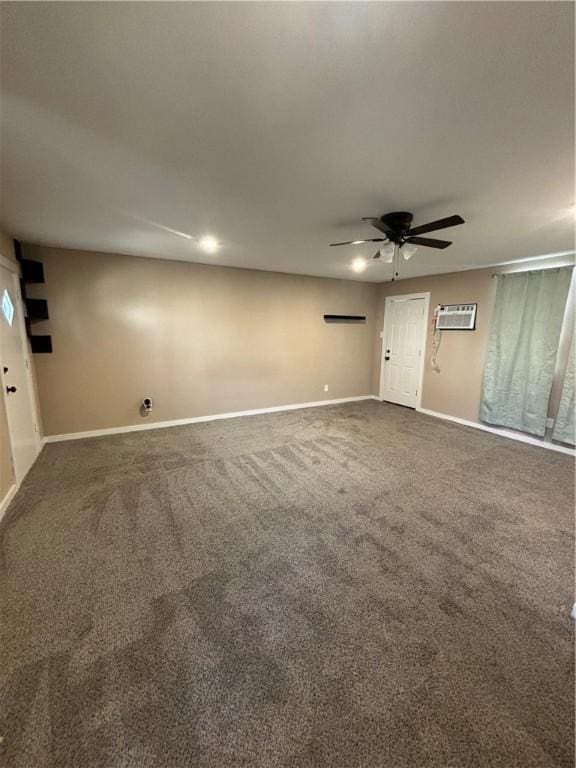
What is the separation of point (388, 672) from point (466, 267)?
4.77 meters

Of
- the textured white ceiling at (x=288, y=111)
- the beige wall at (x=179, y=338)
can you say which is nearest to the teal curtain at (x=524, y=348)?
the textured white ceiling at (x=288, y=111)

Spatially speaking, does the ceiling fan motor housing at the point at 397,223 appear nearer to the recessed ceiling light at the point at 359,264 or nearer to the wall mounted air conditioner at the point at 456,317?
the recessed ceiling light at the point at 359,264

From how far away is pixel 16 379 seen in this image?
2965 millimetres

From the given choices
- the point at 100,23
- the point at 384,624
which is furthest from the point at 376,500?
the point at 100,23

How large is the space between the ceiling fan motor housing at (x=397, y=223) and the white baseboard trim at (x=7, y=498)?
369cm

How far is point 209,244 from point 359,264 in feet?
6.80

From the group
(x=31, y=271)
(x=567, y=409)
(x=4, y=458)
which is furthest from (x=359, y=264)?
(x=4, y=458)

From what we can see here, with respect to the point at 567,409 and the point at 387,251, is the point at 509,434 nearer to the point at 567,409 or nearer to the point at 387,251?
the point at 567,409

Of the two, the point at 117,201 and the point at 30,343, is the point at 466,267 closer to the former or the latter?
the point at 117,201

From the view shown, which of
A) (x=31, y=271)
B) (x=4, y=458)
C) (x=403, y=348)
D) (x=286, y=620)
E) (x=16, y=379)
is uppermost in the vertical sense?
(x=31, y=271)

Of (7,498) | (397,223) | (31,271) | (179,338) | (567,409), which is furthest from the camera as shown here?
(179,338)

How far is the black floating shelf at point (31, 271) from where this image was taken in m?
3.42

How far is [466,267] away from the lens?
441cm

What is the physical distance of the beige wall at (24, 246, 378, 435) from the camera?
3795mm
